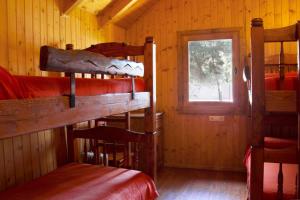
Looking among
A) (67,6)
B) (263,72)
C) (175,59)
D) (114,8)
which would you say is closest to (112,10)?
(114,8)

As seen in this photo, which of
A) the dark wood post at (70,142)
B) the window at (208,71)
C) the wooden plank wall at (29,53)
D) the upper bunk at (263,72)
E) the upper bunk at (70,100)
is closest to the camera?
the upper bunk at (70,100)

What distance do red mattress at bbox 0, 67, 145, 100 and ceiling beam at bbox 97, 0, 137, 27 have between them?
1.86 m

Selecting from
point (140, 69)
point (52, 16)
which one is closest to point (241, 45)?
point (140, 69)

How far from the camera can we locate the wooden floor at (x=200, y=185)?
321cm

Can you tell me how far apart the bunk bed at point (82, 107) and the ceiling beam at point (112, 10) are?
116 cm

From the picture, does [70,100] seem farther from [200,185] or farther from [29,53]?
[200,185]

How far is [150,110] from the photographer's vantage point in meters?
2.60

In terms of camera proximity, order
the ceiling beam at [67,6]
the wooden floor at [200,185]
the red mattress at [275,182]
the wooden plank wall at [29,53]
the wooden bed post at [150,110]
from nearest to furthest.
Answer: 1. the red mattress at [275,182]
2. the wooden plank wall at [29,53]
3. the wooden bed post at [150,110]
4. the ceiling beam at [67,6]
5. the wooden floor at [200,185]

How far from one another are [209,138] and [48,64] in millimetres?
3304

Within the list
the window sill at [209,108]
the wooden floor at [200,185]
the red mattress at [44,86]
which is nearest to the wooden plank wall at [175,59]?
the window sill at [209,108]

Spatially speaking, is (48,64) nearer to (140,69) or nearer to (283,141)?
(140,69)

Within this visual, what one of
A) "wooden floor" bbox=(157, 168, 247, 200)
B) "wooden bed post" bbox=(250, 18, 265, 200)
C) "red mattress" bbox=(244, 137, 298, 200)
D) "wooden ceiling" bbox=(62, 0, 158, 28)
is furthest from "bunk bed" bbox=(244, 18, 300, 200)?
"wooden ceiling" bbox=(62, 0, 158, 28)

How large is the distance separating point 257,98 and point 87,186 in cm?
122

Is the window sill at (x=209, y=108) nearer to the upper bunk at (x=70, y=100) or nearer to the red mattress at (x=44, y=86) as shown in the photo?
the upper bunk at (x=70, y=100)
